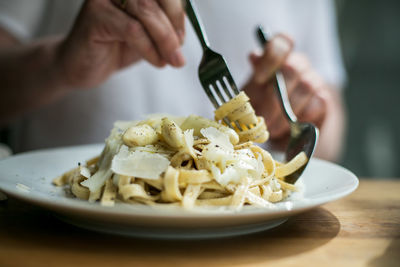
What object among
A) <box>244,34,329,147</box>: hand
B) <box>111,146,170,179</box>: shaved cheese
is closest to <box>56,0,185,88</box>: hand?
<box>244,34,329,147</box>: hand

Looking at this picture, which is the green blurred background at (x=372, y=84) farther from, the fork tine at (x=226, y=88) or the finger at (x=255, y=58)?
the fork tine at (x=226, y=88)

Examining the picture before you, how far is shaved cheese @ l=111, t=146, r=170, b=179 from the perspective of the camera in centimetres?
77

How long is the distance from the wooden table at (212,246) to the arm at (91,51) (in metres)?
0.69

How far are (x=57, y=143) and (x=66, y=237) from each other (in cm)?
164

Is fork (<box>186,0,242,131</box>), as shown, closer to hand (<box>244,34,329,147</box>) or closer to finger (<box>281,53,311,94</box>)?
hand (<box>244,34,329,147</box>)

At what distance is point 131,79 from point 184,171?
4.80 ft

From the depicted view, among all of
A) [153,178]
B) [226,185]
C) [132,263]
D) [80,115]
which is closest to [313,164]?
[226,185]

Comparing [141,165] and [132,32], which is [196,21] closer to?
[132,32]

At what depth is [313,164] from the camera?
1.18 meters

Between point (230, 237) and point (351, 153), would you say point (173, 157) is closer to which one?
point (230, 237)

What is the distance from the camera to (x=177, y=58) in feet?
4.63

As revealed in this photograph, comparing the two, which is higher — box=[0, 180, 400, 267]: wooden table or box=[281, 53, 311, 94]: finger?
box=[0, 180, 400, 267]: wooden table

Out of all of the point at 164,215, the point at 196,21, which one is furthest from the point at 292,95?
the point at 164,215

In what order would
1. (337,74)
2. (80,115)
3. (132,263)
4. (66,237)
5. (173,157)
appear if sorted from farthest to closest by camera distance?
1. (337,74)
2. (80,115)
3. (173,157)
4. (66,237)
5. (132,263)
